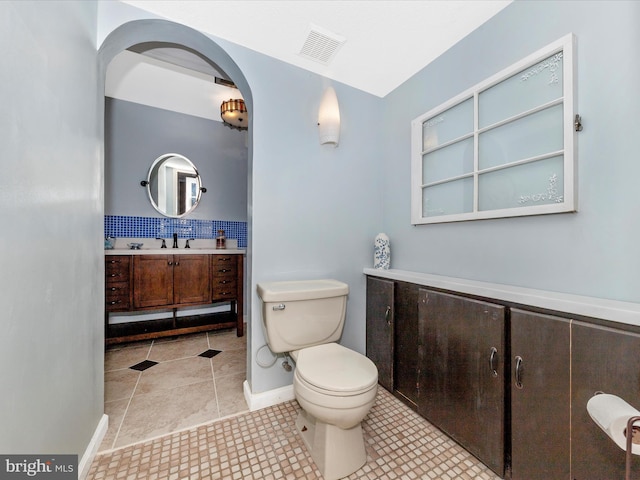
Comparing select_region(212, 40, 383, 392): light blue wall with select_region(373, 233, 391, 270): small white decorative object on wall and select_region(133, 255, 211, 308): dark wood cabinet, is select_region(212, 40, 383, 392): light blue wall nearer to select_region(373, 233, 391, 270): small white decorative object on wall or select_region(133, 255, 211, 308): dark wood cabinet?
select_region(373, 233, 391, 270): small white decorative object on wall

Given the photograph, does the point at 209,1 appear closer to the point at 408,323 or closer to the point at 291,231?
the point at 291,231

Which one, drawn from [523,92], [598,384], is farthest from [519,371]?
[523,92]

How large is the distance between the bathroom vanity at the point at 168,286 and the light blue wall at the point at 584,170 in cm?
211

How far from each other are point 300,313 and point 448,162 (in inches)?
50.9

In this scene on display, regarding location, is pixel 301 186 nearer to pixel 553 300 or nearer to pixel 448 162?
pixel 448 162

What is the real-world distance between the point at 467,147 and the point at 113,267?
2.86 meters

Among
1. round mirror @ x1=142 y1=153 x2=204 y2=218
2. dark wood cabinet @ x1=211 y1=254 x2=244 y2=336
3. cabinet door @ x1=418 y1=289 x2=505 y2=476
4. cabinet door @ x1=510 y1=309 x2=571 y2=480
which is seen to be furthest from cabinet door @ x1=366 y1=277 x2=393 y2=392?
round mirror @ x1=142 y1=153 x2=204 y2=218

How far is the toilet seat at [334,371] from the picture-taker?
1.09m

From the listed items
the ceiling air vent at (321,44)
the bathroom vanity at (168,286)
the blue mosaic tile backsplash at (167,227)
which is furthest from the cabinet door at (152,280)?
the ceiling air vent at (321,44)

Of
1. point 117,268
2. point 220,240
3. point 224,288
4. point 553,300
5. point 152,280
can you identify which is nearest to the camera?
point 553,300

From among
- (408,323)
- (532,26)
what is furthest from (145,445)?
(532,26)

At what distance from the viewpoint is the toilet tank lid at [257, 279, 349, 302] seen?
1439 millimetres

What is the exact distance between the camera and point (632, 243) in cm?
91

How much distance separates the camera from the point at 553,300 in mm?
953
